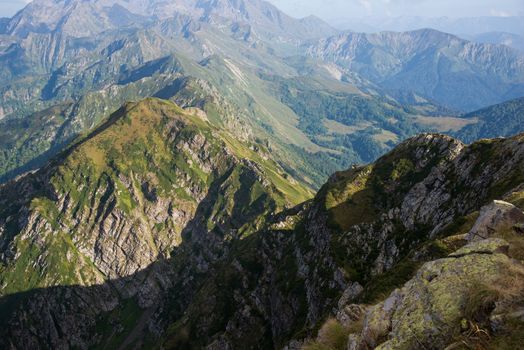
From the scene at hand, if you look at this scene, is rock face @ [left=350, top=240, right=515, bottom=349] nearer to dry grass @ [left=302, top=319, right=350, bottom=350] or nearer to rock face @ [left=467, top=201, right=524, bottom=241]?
dry grass @ [left=302, top=319, right=350, bottom=350]

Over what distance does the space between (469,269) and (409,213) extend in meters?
98.1

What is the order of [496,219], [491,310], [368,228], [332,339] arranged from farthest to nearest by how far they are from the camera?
[368,228] < [496,219] < [332,339] < [491,310]

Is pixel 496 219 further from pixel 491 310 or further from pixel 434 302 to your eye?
pixel 491 310

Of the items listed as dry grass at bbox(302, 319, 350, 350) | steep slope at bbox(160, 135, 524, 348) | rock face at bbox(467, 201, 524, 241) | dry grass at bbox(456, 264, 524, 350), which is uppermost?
dry grass at bbox(456, 264, 524, 350)

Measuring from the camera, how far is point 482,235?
42156mm

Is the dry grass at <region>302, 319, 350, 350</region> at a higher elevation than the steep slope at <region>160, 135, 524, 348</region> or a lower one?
higher

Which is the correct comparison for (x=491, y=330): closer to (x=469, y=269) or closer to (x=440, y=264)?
(x=469, y=269)

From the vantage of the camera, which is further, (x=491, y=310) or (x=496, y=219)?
(x=496, y=219)

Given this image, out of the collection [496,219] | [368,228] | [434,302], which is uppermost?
[434,302]

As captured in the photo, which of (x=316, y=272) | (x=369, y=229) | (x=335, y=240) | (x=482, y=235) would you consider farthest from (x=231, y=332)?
(x=482, y=235)

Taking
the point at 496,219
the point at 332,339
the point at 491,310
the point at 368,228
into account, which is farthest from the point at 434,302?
the point at 368,228

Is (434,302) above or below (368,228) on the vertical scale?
above

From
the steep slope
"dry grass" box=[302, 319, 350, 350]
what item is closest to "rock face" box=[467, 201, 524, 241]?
the steep slope

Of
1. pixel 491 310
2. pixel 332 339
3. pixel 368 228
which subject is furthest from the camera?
pixel 368 228
